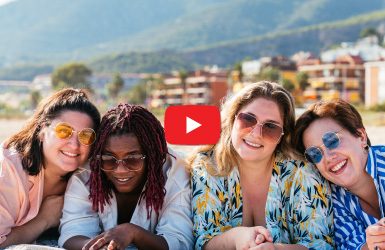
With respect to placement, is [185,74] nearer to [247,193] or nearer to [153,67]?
[153,67]

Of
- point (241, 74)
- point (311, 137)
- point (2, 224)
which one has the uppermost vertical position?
point (241, 74)

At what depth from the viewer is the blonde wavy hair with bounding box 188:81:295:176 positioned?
356 centimetres

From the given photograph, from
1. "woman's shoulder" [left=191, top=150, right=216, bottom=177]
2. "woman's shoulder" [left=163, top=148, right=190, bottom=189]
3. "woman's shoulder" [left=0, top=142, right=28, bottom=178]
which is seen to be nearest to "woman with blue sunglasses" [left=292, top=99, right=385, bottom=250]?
"woman's shoulder" [left=191, top=150, right=216, bottom=177]

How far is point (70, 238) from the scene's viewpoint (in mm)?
3322

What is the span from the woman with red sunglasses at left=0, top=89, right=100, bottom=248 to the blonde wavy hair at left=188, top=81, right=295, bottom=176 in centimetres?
97

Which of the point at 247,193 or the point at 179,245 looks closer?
the point at 179,245

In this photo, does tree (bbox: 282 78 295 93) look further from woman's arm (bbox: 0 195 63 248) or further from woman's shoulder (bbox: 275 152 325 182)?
woman's arm (bbox: 0 195 63 248)

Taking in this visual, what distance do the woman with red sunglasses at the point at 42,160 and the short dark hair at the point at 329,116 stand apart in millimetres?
1646

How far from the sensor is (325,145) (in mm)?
3338

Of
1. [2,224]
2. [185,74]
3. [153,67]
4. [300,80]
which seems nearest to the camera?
[2,224]

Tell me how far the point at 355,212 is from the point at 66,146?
2280 mm

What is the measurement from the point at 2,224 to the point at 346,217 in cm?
257

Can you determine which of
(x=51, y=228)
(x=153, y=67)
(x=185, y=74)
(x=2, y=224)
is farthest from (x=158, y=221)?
(x=153, y=67)

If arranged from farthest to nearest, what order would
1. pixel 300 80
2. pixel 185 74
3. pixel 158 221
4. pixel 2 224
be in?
1. pixel 185 74
2. pixel 300 80
3. pixel 158 221
4. pixel 2 224
